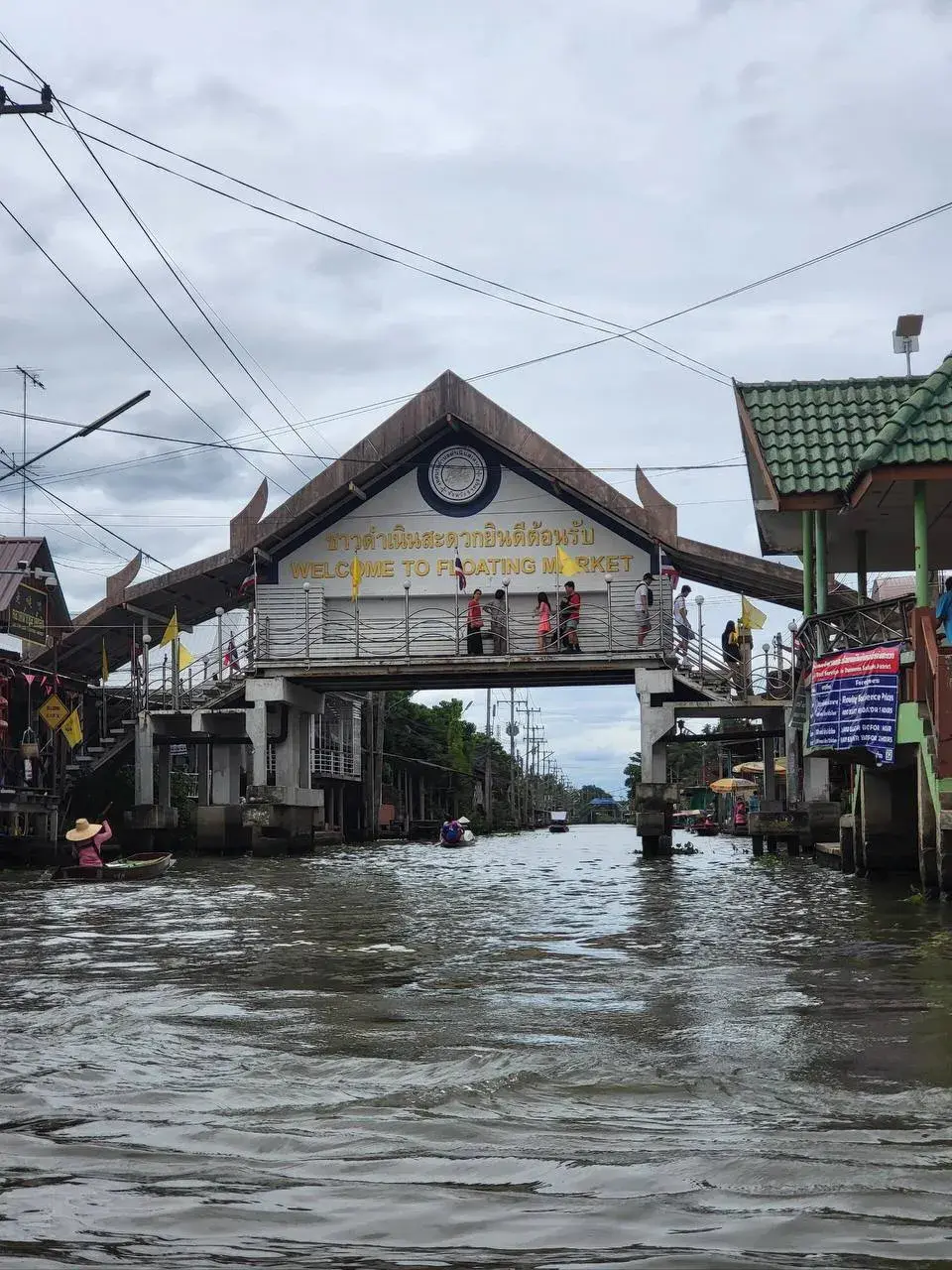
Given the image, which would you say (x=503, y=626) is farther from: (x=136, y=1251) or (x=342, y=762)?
(x=136, y=1251)

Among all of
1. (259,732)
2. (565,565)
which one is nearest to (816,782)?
(565,565)

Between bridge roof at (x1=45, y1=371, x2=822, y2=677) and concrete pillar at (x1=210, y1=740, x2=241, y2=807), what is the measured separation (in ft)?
19.1

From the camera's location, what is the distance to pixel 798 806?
1206 inches

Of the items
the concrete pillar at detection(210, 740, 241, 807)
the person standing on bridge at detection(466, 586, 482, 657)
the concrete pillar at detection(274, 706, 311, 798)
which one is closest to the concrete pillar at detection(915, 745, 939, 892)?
the person standing on bridge at detection(466, 586, 482, 657)

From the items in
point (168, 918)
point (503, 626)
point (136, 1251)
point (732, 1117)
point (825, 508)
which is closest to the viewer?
point (136, 1251)

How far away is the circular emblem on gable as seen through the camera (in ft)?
120

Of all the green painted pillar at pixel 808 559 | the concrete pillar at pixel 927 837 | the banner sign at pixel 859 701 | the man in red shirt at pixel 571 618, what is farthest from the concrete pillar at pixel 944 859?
the man in red shirt at pixel 571 618

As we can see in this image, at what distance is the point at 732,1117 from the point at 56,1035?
383 cm

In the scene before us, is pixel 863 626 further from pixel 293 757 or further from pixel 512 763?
pixel 512 763

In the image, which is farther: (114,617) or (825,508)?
(114,617)

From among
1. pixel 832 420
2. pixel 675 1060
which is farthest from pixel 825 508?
pixel 675 1060

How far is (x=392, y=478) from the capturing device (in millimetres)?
36938

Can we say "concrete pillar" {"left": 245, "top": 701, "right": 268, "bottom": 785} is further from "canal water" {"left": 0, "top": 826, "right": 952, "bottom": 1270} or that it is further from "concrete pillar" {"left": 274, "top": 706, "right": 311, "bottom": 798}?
"canal water" {"left": 0, "top": 826, "right": 952, "bottom": 1270}

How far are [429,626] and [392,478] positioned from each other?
4.12 m
